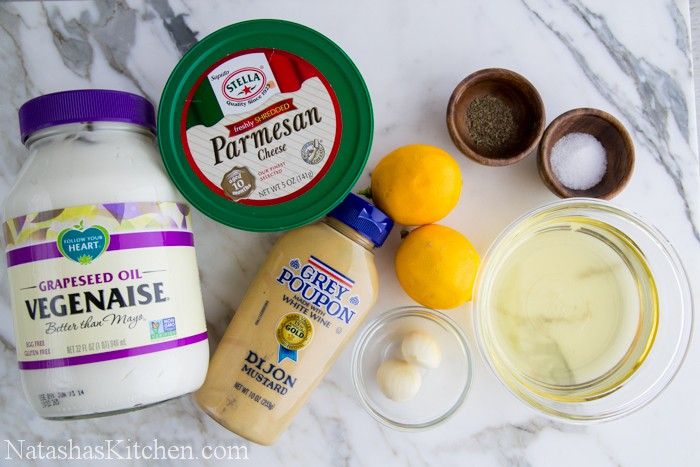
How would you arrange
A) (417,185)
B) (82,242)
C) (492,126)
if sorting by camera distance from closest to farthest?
(82,242), (417,185), (492,126)

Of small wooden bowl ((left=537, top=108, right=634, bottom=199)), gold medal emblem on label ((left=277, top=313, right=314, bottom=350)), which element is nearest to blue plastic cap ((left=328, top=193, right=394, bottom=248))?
gold medal emblem on label ((left=277, top=313, right=314, bottom=350))

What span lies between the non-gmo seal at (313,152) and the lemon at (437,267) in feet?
0.59

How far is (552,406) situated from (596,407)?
0.07 m

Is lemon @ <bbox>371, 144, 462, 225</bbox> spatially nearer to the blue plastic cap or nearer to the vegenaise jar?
the blue plastic cap

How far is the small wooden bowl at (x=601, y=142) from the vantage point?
865 millimetres

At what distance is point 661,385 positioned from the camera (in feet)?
2.92

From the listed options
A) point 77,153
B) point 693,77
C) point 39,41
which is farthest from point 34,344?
point 693,77

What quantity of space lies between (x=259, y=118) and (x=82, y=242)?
0.26m

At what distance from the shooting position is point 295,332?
81 centimetres

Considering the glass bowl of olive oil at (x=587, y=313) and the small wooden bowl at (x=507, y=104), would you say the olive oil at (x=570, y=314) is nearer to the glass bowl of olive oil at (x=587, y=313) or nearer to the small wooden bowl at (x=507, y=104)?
the glass bowl of olive oil at (x=587, y=313)

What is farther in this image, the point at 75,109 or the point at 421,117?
the point at 421,117

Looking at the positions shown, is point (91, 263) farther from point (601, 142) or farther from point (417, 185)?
point (601, 142)

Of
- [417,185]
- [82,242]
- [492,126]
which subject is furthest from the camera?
[492,126]

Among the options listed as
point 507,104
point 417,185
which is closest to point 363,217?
point 417,185
